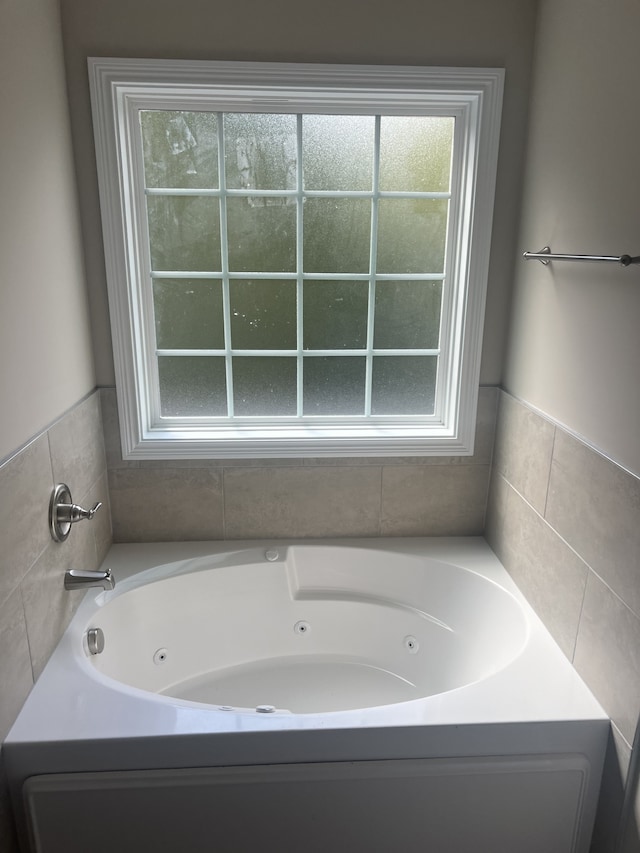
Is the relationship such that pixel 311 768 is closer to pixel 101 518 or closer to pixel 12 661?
pixel 12 661

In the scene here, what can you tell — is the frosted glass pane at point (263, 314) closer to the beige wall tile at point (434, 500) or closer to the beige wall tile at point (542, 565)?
the beige wall tile at point (434, 500)

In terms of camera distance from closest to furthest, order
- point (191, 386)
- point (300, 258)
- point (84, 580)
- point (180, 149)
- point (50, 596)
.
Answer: point (50, 596) → point (84, 580) → point (180, 149) → point (300, 258) → point (191, 386)

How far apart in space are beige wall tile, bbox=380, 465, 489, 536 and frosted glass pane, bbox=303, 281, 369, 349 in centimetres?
52

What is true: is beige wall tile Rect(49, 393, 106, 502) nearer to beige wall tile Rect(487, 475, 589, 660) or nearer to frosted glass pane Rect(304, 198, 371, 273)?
frosted glass pane Rect(304, 198, 371, 273)

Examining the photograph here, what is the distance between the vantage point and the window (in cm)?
199

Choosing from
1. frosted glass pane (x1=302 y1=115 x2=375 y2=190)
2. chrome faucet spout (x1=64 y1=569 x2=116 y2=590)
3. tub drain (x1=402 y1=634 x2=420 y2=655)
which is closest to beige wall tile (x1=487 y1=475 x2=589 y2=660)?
tub drain (x1=402 y1=634 x2=420 y2=655)

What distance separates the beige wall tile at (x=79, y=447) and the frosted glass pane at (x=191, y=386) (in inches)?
10.3

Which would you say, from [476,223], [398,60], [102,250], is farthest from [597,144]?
[102,250]

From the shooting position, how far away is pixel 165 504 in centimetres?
229

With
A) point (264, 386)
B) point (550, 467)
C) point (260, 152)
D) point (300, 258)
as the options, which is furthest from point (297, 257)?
point (550, 467)

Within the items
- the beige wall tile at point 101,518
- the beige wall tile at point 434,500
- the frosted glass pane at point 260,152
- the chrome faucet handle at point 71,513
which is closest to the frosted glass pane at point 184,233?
the frosted glass pane at point 260,152

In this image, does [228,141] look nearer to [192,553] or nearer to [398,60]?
[398,60]

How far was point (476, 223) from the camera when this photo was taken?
205 centimetres

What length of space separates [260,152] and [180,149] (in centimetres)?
28
